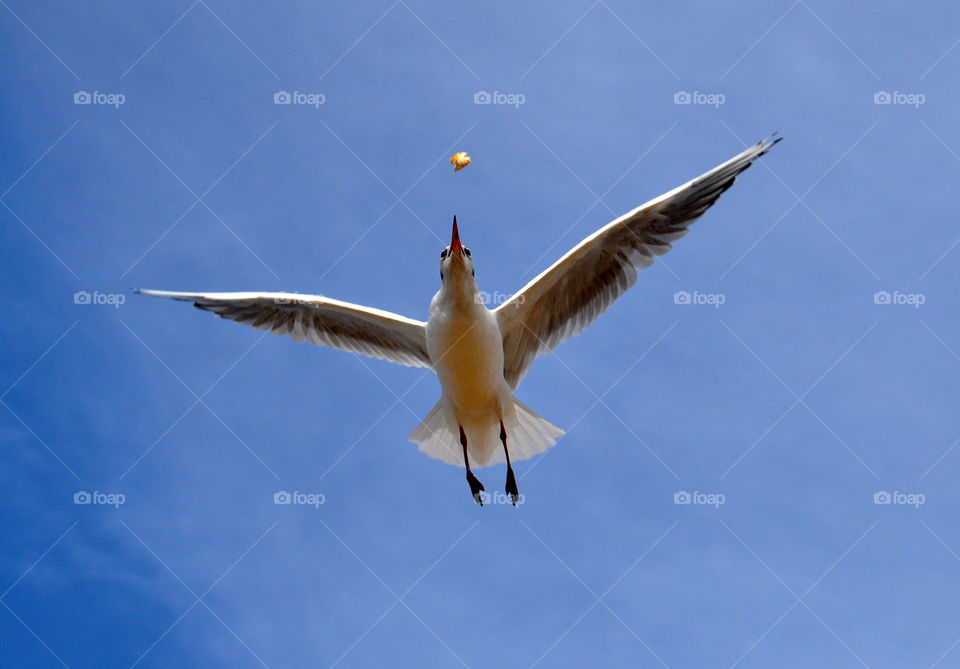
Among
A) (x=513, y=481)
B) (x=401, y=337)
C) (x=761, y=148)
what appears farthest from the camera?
(x=401, y=337)

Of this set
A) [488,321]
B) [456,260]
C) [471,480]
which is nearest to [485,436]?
[471,480]

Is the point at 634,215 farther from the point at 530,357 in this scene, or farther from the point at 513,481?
the point at 513,481

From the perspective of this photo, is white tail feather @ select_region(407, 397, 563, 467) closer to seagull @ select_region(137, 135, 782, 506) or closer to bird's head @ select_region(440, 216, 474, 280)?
seagull @ select_region(137, 135, 782, 506)

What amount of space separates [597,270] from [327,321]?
2.72 metres

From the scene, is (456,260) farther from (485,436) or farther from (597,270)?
(485,436)

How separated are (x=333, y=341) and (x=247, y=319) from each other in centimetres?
86

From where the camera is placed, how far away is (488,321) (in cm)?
889

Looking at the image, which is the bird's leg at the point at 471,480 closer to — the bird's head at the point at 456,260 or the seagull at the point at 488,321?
the seagull at the point at 488,321

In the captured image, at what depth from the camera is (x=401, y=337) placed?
9.85 meters

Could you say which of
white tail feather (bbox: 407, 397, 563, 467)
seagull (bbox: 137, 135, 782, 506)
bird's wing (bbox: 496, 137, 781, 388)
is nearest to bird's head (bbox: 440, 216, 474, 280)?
seagull (bbox: 137, 135, 782, 506)

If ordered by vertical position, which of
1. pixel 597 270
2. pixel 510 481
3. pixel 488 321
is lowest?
pixel 510 481

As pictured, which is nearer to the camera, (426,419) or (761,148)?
(761,148)

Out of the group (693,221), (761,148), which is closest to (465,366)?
(693,221)

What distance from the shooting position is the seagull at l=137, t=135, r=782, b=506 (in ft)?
28.8
